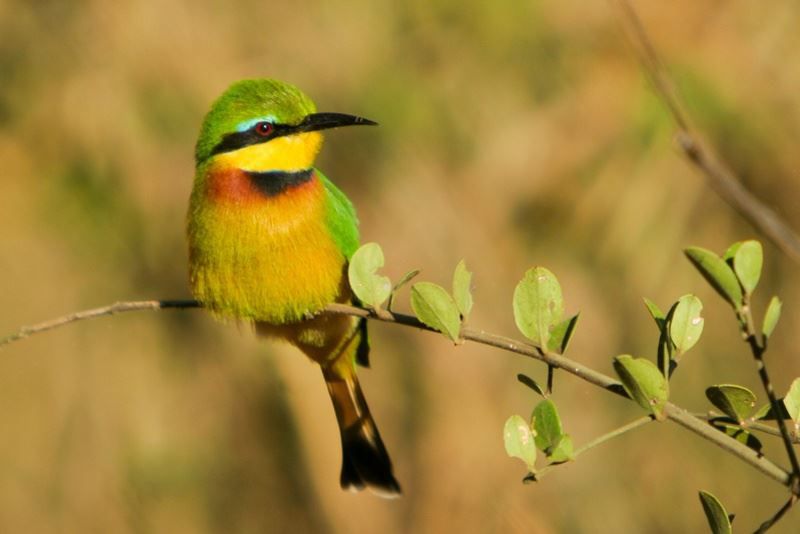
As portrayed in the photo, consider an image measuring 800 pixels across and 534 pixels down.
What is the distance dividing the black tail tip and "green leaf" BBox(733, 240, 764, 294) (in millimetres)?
1554

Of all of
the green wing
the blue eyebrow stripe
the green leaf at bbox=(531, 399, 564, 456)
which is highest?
the blue eyebrow stripe

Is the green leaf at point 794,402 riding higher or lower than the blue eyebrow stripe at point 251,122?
lower

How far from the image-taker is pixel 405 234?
299cm

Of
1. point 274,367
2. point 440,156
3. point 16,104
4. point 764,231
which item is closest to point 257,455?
point 274,367

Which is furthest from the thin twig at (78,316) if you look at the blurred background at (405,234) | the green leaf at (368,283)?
the blurred background at (405,234)

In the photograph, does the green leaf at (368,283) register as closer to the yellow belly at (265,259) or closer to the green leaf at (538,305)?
the green leaf at (538,305)

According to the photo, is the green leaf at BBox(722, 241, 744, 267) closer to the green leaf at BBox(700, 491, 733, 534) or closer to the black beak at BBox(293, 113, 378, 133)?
the green leaf at BBox(700, 491, 733, 534)

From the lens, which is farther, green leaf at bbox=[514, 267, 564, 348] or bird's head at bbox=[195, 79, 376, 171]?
bird's head at bbox=[195, 79, 376, 171]

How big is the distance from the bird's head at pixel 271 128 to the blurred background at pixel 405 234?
1.00 meters

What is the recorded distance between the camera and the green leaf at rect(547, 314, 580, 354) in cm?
102

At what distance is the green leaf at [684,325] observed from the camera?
0.98 meters

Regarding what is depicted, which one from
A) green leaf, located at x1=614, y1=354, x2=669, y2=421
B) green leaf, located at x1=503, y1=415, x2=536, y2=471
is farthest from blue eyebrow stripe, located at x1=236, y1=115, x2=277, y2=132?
green leaf, located at x1=614, y1=354, x2=669, y2=421

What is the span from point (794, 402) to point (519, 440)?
0.77ft

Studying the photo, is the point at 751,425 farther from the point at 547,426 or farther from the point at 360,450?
the point at 360,450
